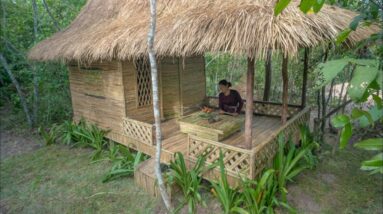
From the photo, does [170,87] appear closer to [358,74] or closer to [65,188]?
[65,188]

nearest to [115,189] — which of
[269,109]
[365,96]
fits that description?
[269,109]

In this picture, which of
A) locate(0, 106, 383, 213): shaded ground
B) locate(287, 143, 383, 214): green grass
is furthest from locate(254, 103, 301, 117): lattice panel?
locate(287, 143, 383, 214): green grass

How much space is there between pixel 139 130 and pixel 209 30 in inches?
103

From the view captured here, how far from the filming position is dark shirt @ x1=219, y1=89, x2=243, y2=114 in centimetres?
570

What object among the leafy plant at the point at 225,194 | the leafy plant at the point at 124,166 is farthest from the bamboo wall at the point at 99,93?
the leafy plant at the point at 225,194

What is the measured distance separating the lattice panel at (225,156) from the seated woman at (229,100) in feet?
5.06

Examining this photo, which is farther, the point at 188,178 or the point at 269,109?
the point at 269,109

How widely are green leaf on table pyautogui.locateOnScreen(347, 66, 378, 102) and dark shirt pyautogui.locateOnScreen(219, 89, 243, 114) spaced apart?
491 cm

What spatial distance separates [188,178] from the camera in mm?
4098

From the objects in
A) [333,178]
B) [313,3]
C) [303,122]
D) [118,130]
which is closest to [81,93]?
[118,130]

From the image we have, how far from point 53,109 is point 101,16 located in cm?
375

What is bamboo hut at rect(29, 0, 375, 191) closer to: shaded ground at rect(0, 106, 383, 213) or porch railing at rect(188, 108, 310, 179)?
porch railing at rect(188, 108, 310, 179)

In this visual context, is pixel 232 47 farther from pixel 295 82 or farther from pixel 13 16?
pixel 13 16

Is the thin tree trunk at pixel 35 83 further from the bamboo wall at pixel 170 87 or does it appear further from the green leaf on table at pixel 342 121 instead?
the green leaf on table at pixel 342 121
